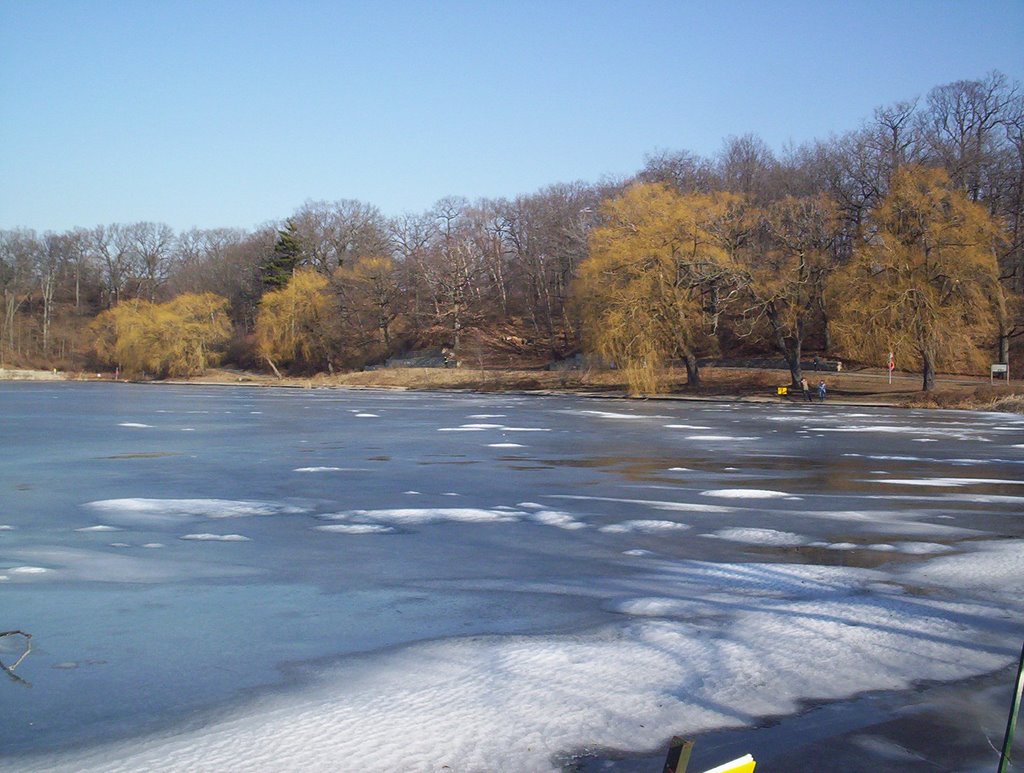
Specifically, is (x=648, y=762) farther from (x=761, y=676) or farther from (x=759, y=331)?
(x=759, y=331)

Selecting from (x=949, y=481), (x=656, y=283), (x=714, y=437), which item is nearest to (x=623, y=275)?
(x=656, y=283)

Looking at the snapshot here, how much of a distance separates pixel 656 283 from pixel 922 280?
13.3m

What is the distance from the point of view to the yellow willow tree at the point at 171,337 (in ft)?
273

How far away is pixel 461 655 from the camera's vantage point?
6.80 meters

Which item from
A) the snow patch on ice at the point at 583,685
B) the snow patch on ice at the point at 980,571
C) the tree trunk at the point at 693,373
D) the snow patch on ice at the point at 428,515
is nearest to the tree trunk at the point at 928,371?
the tree trunk at the point at 693,373

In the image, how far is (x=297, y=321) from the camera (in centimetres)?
8106

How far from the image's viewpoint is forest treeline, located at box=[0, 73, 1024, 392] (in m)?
43.6

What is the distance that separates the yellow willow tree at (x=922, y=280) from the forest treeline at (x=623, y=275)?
97mm

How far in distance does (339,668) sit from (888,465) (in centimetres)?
1566

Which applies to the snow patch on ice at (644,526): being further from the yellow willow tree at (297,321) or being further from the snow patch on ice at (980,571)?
the yellow willow tree at (297,321)

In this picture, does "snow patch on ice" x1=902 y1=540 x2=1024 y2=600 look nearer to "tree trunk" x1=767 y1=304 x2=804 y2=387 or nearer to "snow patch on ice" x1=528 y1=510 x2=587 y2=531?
"snow patch on ice" x1=528 y1=510 x2=587 y2=531

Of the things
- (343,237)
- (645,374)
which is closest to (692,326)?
(645,374)

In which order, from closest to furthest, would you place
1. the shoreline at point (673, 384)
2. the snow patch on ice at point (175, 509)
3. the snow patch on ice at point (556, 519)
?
the snow patch on ice at point (556, 519), the snow patch on ice at point (175, 509), the shoreline at point (673, 384)

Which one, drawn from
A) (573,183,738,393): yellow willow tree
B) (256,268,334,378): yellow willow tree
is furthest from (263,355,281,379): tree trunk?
(573,183,738,393): yellow willow tree
